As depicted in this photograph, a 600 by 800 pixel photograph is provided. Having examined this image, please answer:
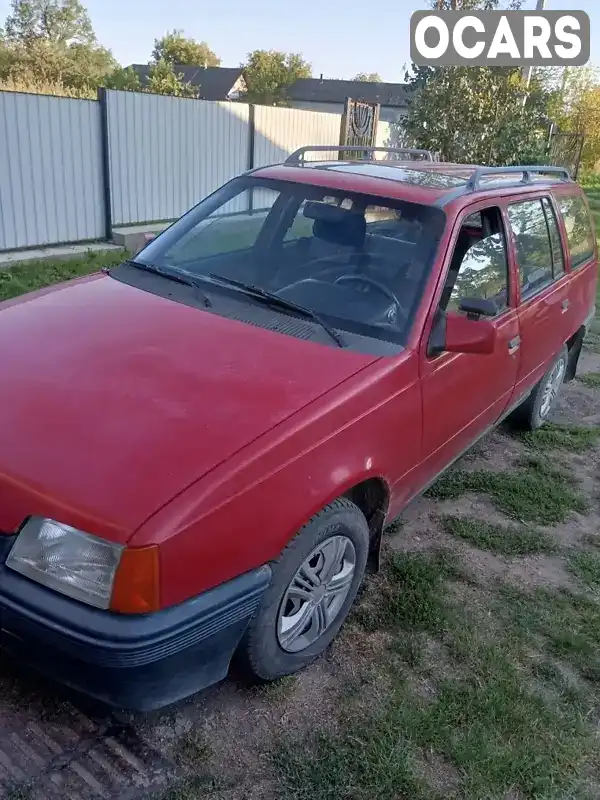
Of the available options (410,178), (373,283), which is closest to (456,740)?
(373,283)

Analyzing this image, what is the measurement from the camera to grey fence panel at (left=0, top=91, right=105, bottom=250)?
832 centimetres

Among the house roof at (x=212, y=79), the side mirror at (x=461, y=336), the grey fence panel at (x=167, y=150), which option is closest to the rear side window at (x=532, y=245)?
the side mirror at (x=461, y=336)

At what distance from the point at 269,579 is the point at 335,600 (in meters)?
0.60

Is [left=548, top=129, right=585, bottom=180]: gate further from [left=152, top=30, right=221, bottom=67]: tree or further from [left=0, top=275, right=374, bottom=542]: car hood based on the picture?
[left=152, top=30, right=221, bottom=67]: tree

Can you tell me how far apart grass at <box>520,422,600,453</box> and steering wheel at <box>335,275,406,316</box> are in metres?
2.38

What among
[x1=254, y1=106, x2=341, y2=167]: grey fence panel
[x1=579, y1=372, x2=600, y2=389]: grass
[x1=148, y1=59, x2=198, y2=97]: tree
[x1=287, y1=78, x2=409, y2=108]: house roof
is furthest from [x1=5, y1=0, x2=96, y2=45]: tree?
[x1=579, y1=372, x2=600, y2=389]: grass

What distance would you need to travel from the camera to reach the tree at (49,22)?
182ft

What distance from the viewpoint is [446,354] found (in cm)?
314

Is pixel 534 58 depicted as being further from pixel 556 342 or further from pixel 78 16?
pixel 78 16

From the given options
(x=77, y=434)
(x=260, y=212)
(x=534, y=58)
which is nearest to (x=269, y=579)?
(x=77, y=434)

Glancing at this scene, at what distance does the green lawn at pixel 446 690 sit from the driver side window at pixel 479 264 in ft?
4.15

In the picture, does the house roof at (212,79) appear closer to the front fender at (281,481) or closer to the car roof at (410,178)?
the car roof at (410,178)

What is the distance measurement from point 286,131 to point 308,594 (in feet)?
38.4

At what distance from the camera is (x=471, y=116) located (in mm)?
12039
